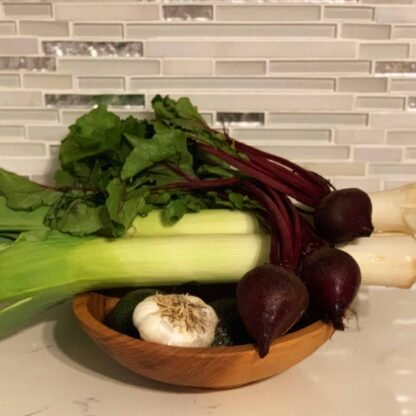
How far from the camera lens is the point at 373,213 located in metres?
0.97

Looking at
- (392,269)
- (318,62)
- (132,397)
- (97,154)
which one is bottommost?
(132,397)

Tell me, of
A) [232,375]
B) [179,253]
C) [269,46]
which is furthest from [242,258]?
[269,46]

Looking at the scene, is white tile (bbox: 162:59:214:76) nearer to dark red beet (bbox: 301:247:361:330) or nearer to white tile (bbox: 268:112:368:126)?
white tile (bbox: 268:112:368:126)

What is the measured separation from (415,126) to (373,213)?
0.80ft

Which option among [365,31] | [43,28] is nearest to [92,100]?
[43,28]

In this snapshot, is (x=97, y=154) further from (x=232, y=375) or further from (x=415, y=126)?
(x=415, y=126)

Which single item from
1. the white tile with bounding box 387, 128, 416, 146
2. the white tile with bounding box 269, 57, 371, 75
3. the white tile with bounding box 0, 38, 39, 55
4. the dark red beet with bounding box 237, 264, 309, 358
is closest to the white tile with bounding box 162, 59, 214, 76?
the white tile with bounding box 269, 57, 371, 75

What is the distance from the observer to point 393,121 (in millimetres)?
1132

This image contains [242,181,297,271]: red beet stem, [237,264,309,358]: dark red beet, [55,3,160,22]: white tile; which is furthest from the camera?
[55,3,160,22]: white tile

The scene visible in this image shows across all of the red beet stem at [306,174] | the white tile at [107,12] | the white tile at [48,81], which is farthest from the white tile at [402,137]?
the white tile at [48,81]

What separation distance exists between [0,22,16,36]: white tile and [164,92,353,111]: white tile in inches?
10.8

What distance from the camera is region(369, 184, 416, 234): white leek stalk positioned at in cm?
97

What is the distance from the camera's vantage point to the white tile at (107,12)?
1077 millimetres

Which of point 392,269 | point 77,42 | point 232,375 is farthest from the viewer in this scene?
point 77,42
